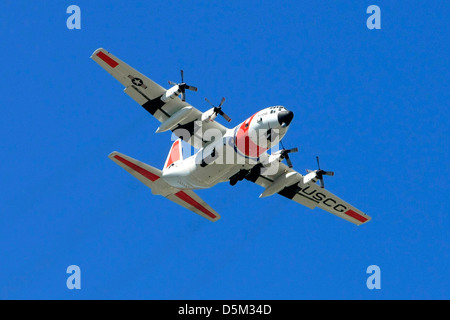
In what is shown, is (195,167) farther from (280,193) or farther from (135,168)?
(280,193)

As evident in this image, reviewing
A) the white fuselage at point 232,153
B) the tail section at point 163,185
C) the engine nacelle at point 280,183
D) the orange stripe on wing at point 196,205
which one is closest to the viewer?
the white fuselage at point 232,153

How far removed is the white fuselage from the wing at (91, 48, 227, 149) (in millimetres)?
899

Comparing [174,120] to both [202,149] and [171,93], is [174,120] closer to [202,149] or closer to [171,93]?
[171,93]

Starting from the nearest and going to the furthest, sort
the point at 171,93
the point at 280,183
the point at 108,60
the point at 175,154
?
1. the point at 108,60
2. the point at 171,93
3. the point at 175,154
4. the point at 280,183

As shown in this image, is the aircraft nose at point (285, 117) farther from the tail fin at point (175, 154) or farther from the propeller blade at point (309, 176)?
the tail fin at point (175, 154)

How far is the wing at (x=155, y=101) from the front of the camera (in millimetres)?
36156

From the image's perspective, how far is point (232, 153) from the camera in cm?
3656

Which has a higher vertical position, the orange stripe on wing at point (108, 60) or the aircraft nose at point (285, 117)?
the orange stripe on wing at point (108, 60)

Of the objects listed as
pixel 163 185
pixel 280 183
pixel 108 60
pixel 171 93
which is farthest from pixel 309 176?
pixel 108 60

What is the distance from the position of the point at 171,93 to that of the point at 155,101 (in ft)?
4.17

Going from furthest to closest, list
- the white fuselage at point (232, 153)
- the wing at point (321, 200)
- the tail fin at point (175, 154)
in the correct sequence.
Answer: the wing at point (321, 200), the tail fin at point (175, 154), the white fuselage at point (232, 153)

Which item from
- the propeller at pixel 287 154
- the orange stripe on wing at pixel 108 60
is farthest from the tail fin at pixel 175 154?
the orange stripe on wing at pixel 108 60

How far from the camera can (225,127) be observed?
3781cm

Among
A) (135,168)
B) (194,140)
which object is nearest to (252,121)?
(194,140)
